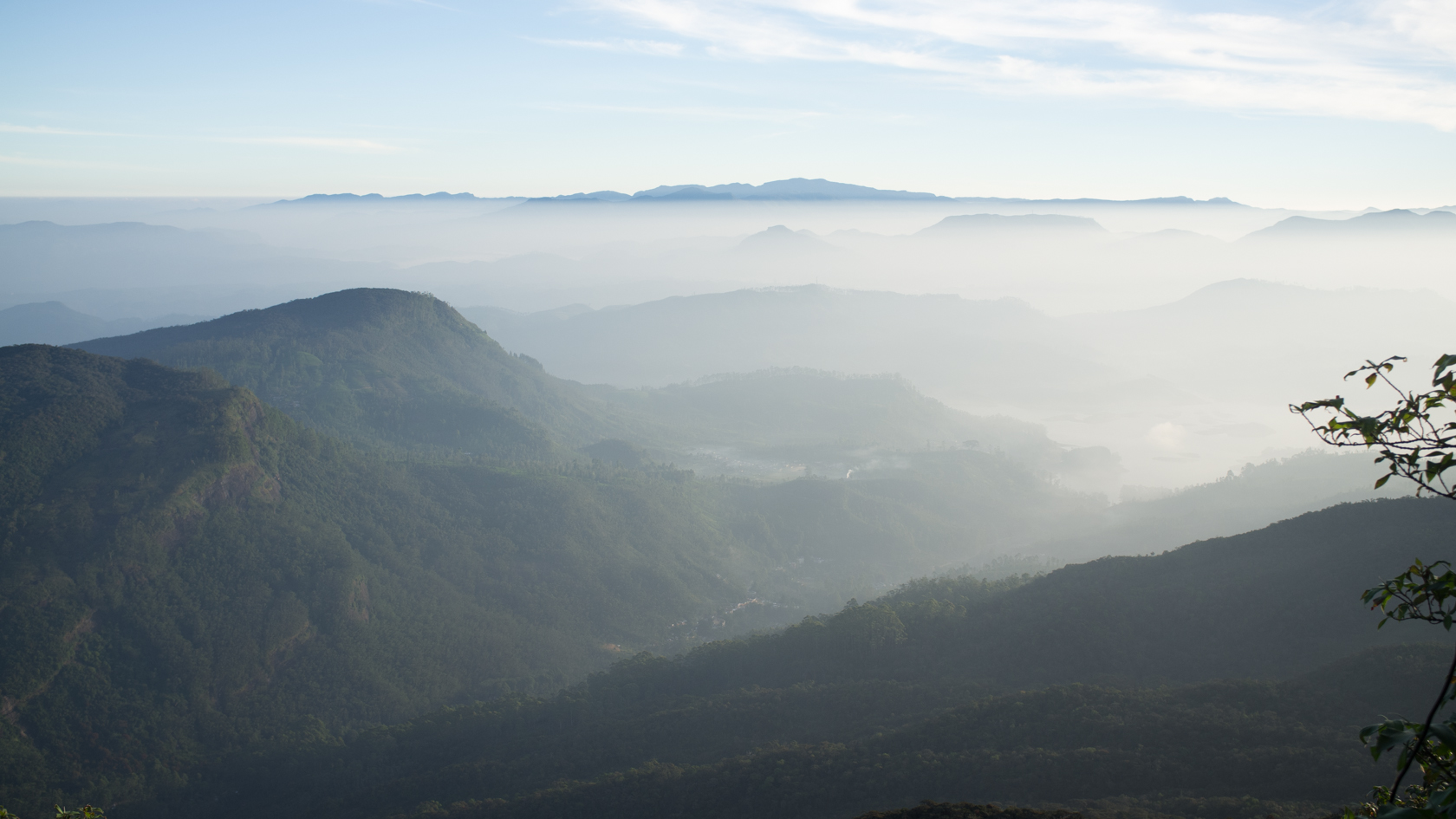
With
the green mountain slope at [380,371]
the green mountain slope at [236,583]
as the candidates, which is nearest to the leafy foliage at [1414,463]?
Result: the green mountain slope at [236,583]

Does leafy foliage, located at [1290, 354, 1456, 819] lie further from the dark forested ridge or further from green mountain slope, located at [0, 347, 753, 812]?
green mountain slope, located at [0, 347, 753, 812]

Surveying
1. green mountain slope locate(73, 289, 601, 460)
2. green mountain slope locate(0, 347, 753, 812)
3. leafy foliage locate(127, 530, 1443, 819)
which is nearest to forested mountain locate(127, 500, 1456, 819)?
leafy foliage locate(127, 530, 1443, 819)

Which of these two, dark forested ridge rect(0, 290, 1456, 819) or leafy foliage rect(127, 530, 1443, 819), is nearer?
leafy foliage rect(127, 530, 1443, 819)

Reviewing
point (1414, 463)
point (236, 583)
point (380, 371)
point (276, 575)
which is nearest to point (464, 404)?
point (380, 371)

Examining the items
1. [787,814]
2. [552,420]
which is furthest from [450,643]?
[552,420]

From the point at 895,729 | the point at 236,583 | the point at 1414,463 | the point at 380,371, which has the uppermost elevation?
the point at 1414,463

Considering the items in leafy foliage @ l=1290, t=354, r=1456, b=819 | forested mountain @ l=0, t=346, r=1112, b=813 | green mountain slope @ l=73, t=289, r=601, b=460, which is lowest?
forested mountain @ l=0, t=346, r=1112, b=813

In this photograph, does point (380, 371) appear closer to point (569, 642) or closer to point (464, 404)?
point (464, 404)

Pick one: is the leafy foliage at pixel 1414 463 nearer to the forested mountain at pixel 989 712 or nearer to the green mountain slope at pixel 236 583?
the forested mountain at pixel 989 712

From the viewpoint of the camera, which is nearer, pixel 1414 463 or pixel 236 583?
pixel 1414 463
